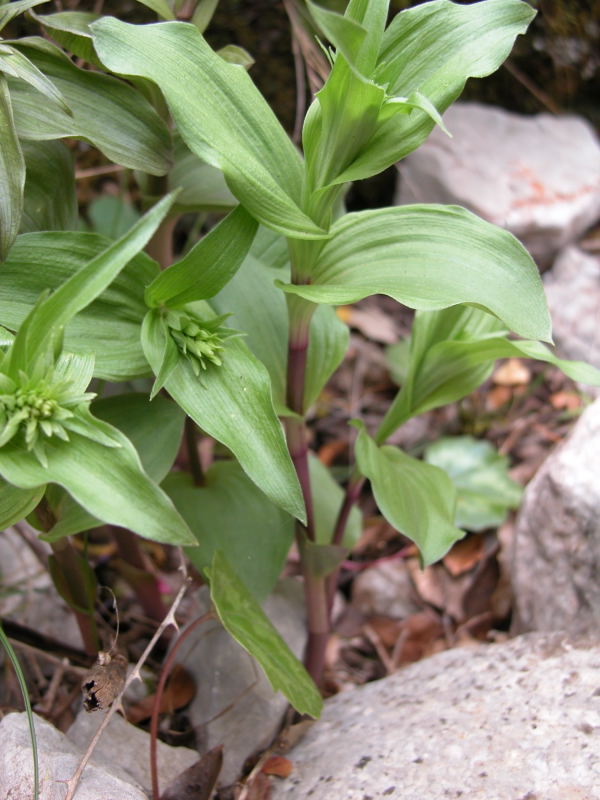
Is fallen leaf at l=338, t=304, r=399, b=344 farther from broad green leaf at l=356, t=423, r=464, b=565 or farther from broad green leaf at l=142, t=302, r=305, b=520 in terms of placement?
broad green leaf at l=142, t=302, r=305, b=520

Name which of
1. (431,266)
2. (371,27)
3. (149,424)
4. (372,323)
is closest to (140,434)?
(149,424)

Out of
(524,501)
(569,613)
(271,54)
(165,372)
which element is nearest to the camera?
(165,372)

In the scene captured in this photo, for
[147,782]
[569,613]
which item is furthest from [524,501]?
[147,782]

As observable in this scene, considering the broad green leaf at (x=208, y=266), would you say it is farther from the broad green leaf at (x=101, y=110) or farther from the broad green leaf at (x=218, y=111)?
the broad green leaf at (x=101, y=110)

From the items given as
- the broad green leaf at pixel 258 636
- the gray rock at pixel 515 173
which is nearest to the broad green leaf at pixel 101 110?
the broad green leaf at pixel 258 636

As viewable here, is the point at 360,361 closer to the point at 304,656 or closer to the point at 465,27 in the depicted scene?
the point at 304,656

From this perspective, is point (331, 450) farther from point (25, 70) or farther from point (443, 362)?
point (25, 70)
